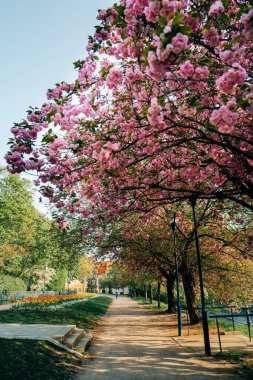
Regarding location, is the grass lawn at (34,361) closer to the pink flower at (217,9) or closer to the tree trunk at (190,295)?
the pink flower at (217,9)

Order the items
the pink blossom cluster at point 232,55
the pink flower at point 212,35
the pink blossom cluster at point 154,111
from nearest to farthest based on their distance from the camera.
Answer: the pink blossom cluster at point 232,55, the pink blossom cluster at point 154,111, the pink flower at point 212,35

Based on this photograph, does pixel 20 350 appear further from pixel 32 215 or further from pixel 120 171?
pixel 32 215

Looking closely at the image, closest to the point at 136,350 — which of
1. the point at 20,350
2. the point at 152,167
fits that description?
the point at 20,350

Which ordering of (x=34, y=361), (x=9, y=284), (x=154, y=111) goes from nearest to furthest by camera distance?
(x=154, y=111) → (x=34, y=361) → (x=9, y=284)

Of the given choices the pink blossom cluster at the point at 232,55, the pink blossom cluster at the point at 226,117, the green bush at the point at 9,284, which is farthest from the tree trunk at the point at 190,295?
the green bush at the point at 9,284

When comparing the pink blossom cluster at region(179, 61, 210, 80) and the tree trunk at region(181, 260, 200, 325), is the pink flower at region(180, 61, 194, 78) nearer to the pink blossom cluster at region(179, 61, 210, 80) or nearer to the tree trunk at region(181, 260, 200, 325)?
the pink blossom cluster at region(179, 61, 210, 80)

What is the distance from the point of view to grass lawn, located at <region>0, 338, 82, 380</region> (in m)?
6.86

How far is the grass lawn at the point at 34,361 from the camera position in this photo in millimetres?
6863

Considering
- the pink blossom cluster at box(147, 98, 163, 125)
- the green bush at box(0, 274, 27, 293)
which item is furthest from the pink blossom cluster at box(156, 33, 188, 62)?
the green bush at box(0, 274, 27, 293)

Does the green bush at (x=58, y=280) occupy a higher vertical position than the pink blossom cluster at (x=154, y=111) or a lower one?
lower

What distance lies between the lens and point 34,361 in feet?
25.5

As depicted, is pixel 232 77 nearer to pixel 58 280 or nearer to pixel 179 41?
pixel 179 41

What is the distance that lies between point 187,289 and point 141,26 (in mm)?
15083

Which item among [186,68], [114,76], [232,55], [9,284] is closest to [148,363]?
[114,76]
